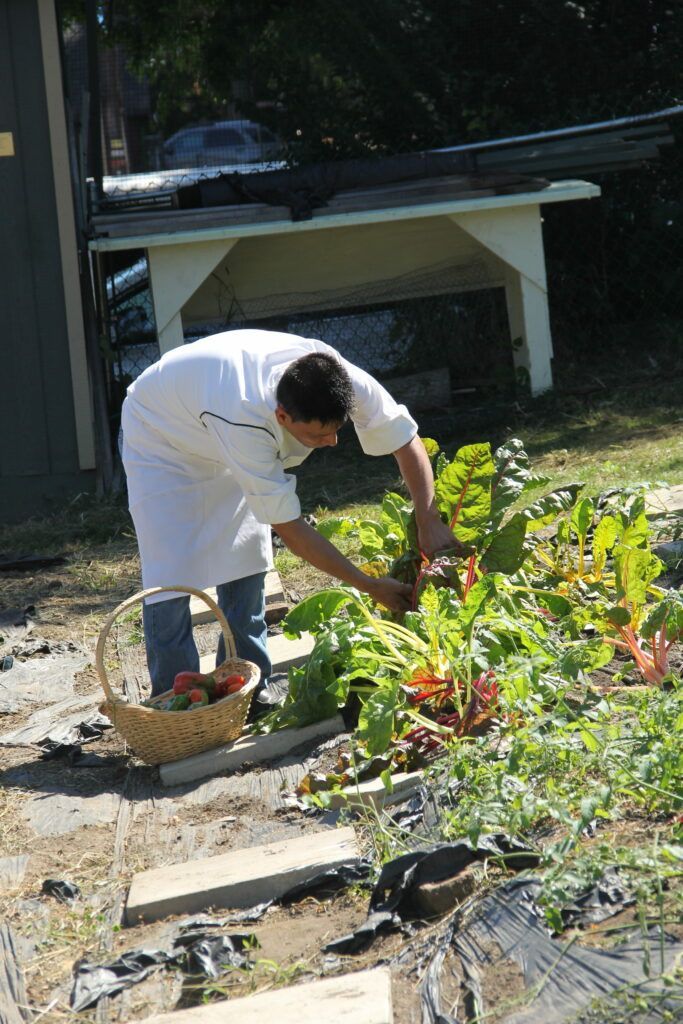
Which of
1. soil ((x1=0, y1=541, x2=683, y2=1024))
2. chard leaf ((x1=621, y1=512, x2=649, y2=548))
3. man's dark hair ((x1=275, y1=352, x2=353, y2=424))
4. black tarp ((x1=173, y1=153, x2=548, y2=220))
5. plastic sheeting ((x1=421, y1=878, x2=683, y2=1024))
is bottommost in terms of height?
soil ((x1=0, y1=541, x2=683, y2=1024))

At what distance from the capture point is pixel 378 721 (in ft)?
10.4

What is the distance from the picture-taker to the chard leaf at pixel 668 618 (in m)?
3.38

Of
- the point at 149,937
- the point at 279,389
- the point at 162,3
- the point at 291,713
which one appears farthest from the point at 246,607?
the point at 162,3

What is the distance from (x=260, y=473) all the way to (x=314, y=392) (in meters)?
0.34

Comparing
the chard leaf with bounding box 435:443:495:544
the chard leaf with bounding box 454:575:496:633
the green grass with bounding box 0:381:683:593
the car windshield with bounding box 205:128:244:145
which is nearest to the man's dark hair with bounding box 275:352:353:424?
the chard leaf with bounding box 454:575:496:633

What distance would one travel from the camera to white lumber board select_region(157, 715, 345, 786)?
3697 mm

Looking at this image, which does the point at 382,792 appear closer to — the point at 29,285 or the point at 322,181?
the point at 29,285

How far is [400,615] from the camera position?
13.3 ft

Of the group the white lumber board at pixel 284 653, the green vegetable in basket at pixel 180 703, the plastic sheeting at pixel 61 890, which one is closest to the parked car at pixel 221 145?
the white lumber board at pixel 284 653

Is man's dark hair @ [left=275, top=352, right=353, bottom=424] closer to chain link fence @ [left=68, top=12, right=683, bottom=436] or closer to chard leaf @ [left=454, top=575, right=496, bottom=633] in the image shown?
chard leaf @ [left=454, top=575, right=496, bottom=633]

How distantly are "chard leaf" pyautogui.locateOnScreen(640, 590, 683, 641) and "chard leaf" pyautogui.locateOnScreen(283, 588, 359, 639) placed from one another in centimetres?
96

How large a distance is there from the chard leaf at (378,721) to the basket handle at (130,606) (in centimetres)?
75

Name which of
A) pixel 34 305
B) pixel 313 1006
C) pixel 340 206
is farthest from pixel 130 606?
pixel 340 206

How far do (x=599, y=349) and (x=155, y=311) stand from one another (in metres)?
4.15
